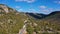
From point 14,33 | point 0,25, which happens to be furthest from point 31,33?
point 0,25

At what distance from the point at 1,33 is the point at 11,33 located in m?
15.7

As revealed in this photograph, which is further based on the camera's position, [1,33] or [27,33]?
[27,33]

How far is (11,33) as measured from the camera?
160m

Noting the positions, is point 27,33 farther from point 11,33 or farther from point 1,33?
point 1,33

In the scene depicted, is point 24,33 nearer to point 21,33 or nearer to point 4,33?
point 21,33

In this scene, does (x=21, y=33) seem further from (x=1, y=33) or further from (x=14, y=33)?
(x=1, y=33)

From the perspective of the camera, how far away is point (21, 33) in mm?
179875

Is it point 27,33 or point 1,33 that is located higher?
point 1,33

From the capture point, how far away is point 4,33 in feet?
486

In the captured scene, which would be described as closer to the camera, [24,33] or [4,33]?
[4,33]

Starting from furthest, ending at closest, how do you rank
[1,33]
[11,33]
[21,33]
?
[21,33]
[11,33]
[1,33]

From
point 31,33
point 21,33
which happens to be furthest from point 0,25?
point 31,33

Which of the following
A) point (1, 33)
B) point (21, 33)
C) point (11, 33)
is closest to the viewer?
point (1, 33)

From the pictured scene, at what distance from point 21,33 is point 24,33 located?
6.47m
